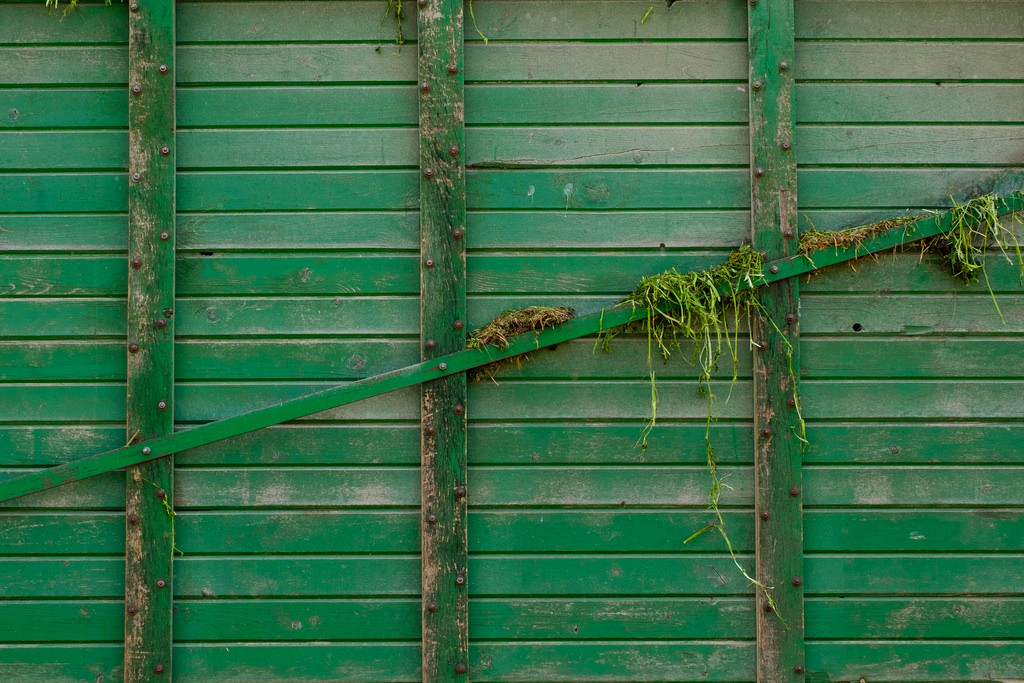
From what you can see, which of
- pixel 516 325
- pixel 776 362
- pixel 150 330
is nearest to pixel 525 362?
pixel 516 325

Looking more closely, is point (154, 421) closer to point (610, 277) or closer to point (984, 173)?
point (610, 277)

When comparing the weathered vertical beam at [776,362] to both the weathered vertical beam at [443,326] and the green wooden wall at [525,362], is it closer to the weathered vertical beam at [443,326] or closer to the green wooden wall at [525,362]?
the green wooden wall at [525,362]

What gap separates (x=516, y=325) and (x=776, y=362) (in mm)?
890

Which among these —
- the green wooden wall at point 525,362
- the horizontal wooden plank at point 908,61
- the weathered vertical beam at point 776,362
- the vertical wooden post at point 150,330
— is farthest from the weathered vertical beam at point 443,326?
the horizontal wooden plank at point 908,61

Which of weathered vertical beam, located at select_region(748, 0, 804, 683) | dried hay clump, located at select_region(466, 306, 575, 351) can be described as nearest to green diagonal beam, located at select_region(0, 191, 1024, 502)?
dried hay clump, located at select_region(466, 306, 575, 351)

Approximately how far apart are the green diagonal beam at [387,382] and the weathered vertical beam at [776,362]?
0.42 ft

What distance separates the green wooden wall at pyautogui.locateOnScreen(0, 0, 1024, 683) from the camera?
7.86ft

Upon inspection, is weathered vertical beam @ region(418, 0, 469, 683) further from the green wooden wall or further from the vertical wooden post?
the vertical wooden post

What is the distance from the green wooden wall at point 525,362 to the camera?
2.40m

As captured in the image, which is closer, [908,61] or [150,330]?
[150,330]

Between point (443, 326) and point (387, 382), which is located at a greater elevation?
point (443, 326)

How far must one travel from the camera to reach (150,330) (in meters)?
2.36

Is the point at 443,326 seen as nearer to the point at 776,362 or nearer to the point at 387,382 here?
the point at 387,382

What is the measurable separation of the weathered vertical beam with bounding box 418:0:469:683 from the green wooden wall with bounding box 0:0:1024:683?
68mm
